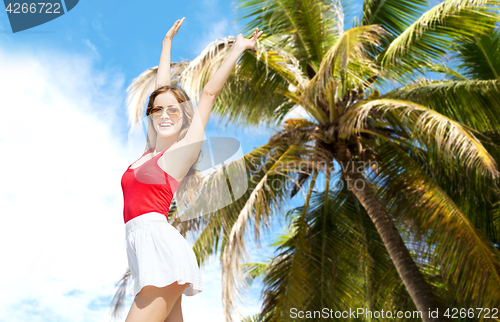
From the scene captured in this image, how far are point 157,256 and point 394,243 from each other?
5.86 m

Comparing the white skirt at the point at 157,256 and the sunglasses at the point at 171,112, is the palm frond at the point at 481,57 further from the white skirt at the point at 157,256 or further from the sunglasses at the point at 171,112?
the white skirt at the point at 157,256

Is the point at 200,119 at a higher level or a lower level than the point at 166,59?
lower

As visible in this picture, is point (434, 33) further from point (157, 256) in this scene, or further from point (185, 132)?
point (157, 256)

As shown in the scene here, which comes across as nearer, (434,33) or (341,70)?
(341,70)

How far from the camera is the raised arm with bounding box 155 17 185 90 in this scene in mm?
2189

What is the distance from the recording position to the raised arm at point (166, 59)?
86.2 inches

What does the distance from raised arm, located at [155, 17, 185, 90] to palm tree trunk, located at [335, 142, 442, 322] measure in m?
5.50

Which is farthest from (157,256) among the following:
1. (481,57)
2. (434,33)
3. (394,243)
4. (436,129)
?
(481,57)

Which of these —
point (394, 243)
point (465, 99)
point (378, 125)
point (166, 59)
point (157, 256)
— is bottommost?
point (157, 256)

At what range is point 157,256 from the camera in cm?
156

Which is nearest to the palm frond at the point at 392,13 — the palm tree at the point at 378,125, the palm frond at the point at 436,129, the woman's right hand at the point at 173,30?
the palm tree at the point at 378,125

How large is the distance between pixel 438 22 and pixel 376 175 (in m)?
2.81

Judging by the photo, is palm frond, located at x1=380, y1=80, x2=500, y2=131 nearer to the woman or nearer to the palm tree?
the palm tree

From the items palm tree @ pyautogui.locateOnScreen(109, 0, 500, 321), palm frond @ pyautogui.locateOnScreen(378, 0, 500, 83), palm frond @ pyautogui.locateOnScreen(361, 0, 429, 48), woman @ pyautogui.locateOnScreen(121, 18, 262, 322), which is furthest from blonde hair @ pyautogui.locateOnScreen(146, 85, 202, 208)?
palm frond @ pyautogui.locateOnScreen(361, 0, 429, 48)
